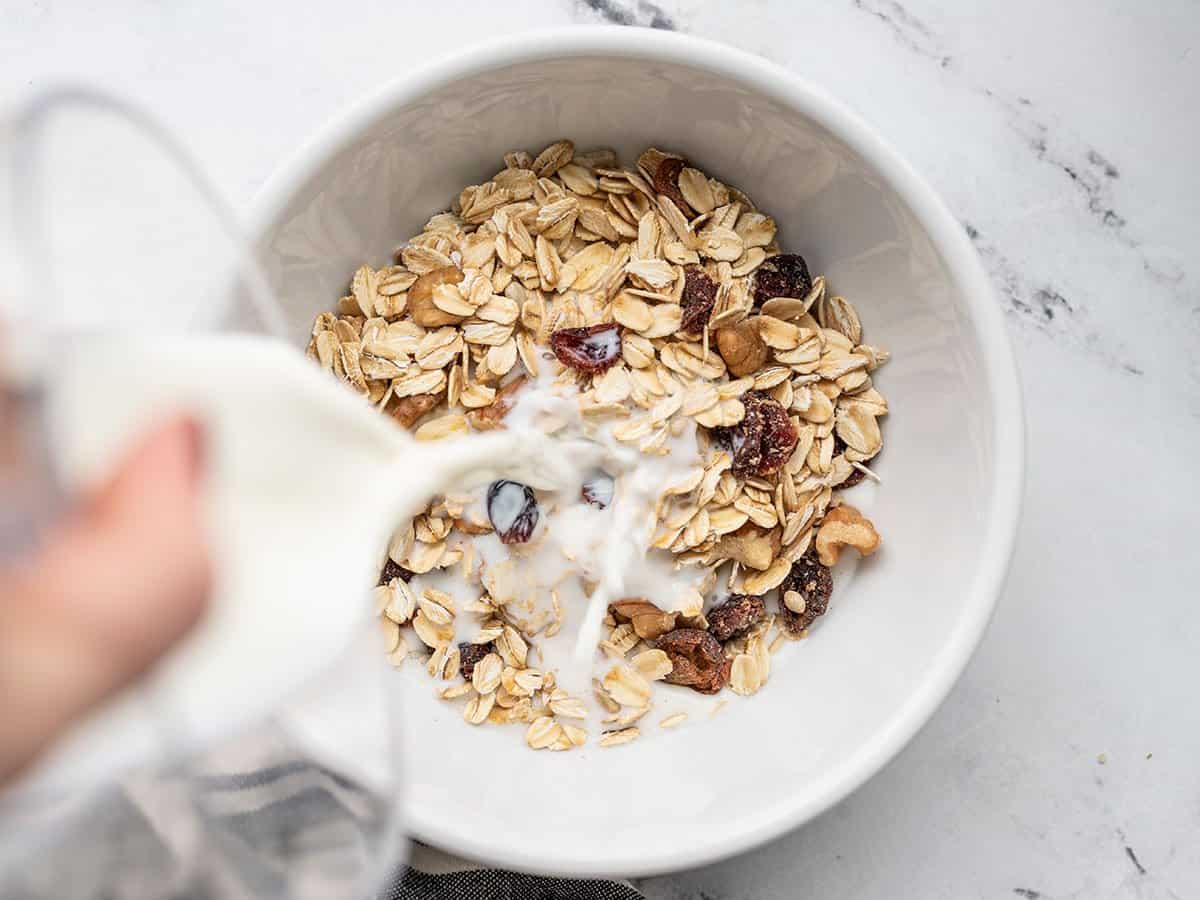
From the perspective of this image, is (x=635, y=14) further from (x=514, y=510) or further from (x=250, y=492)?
(x=250, y=492)

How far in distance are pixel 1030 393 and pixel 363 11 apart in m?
0.56

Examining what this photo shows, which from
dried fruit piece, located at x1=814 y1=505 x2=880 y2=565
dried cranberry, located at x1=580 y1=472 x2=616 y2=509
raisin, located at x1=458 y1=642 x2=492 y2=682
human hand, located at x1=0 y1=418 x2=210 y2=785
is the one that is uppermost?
human hand, located at x1=0 y1=418 x2=210 y2=785

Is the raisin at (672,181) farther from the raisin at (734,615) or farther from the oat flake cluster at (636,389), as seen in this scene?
the raisin at (734,615)

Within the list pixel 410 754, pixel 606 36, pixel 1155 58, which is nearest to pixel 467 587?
pixel 410 754

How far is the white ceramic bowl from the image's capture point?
2.30ft

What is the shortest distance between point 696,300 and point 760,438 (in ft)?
0.34

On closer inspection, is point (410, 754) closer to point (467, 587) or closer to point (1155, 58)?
point (467, 587)

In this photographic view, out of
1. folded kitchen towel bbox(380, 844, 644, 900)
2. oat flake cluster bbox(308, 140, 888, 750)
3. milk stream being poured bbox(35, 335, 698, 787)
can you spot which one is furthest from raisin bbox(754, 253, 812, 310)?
folded kitchen towel bbox(380, 844, 644, 900)

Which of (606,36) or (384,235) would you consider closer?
(606,36)

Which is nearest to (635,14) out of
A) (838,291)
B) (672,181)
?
(672,181)

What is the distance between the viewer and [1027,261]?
87cm

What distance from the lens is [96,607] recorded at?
1.11ft

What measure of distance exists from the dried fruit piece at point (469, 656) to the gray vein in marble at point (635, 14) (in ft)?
1.52

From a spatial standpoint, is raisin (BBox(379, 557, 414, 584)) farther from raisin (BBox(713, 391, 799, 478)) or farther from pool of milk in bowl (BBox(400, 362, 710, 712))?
raisin (BBox(713, 391, 799, 478))
